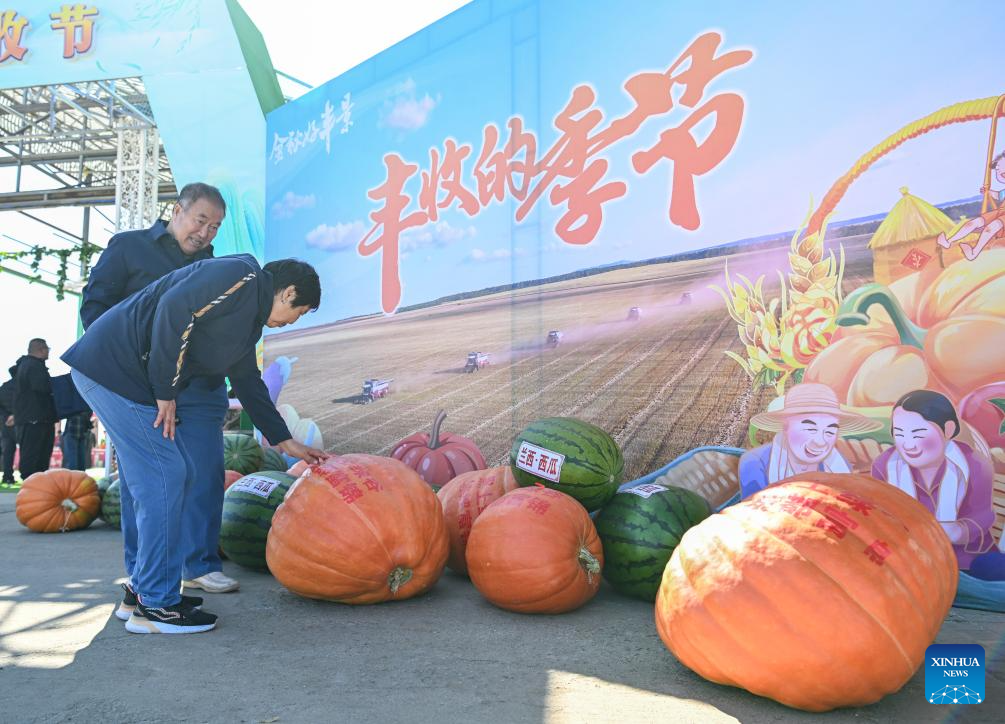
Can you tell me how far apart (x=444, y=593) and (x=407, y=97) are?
14.8 feet

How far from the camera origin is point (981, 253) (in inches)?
124

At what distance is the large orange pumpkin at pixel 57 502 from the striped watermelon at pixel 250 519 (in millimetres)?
2236

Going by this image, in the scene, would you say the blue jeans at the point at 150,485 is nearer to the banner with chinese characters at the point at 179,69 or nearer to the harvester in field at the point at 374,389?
the harvester in field at the point at 374,389

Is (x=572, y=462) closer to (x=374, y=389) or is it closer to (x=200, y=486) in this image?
(x=200, y=486)

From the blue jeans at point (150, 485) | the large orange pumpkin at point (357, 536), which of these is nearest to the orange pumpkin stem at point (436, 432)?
the large orange pumpkin at point (357, 536)

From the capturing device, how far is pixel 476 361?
18.0 ft

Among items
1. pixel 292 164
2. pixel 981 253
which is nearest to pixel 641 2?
pixel 981 253

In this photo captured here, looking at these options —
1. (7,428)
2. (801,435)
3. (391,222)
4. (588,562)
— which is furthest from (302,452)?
(7,428)

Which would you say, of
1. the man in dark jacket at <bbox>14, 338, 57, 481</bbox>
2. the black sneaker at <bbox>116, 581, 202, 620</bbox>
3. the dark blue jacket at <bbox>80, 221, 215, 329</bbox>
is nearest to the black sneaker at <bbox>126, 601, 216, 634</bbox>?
the black sneaker at <bbox>116, 581, 202, 620</bbox>

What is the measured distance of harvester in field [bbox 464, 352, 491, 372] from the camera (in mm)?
5422

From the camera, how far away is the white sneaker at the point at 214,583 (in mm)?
3256

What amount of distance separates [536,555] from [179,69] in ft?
25.2

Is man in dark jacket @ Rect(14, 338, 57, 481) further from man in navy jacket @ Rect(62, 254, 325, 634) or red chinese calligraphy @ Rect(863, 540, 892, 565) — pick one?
red chinese calligraphy @ Rect(863, 540, 892, 565)

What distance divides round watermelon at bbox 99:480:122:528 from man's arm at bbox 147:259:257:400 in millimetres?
3124
